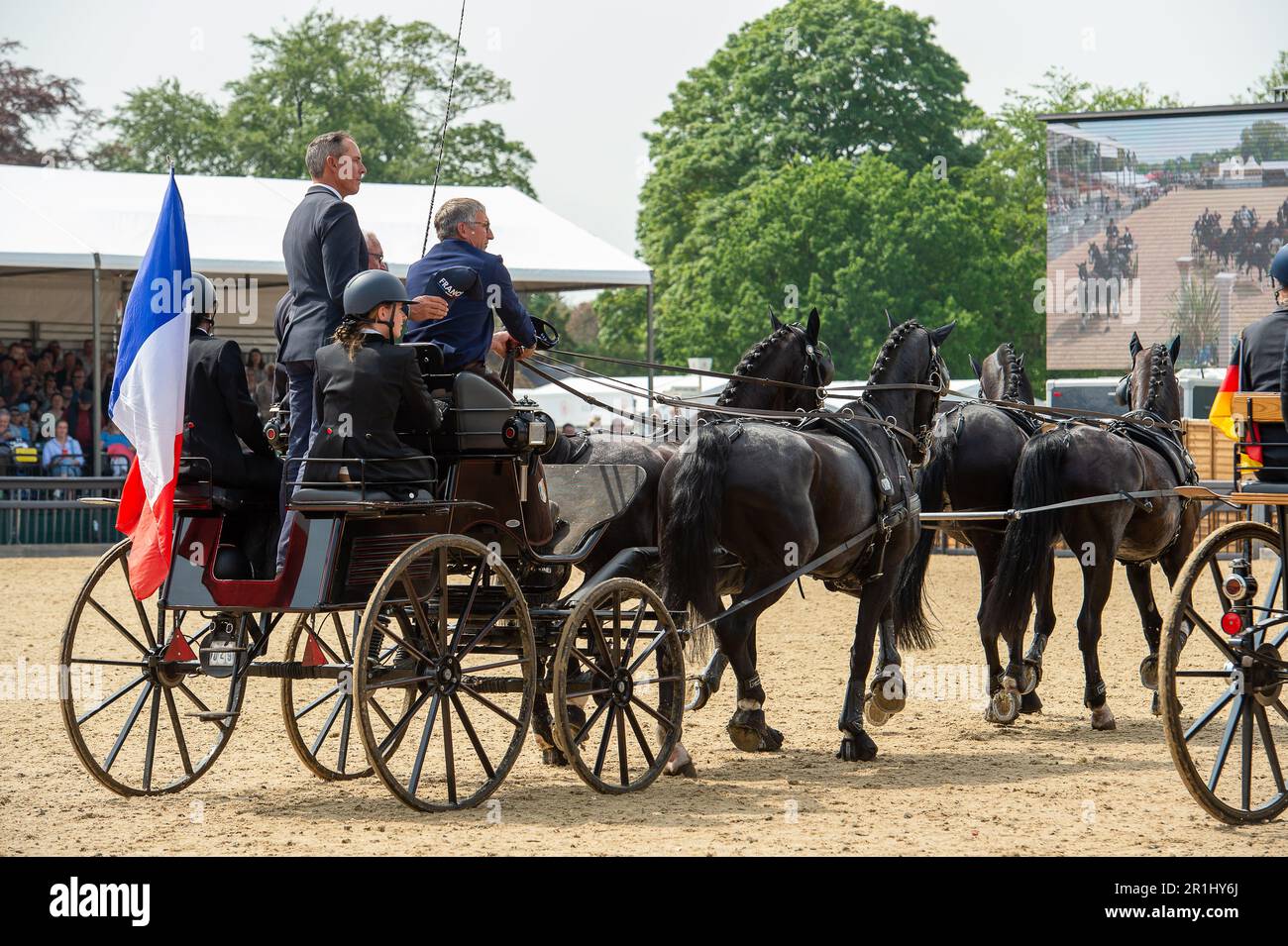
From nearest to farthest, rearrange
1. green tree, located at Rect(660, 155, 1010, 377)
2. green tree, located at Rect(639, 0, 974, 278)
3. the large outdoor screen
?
1. the large outdoor screen
2. green tree, located at Rect(660, 155, 1010, 377)
3. green tree, located at Rect(639, 0, 974, 278)

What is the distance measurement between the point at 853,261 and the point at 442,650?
35.3 meters

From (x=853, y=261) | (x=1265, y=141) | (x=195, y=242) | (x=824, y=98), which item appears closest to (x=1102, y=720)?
(x=195, y=242)

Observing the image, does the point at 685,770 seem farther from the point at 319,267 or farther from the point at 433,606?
the point at 319,267

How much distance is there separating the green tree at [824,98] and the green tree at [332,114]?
543 cm

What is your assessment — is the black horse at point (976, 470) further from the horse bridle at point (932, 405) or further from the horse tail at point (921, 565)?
the horse bridle at point (932, 405)

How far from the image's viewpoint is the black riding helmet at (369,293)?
235 inches

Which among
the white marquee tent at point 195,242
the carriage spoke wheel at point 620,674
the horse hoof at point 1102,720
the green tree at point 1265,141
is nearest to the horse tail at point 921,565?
the horse hoof at point 1102,720

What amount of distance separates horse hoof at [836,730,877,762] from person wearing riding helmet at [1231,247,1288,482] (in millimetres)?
2335

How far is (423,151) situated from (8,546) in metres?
28.5

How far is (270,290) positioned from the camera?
2428 centimetres

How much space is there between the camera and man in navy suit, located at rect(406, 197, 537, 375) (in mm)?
6754

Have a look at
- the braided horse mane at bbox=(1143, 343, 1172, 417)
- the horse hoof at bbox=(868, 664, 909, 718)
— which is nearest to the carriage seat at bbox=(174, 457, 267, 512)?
the horse hoof at bbox=(868, 664, 909, 718)

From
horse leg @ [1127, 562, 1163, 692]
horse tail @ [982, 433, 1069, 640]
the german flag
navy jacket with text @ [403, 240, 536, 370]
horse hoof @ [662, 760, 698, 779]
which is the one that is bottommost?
horse hoof @ [662, 760, 698, 779]

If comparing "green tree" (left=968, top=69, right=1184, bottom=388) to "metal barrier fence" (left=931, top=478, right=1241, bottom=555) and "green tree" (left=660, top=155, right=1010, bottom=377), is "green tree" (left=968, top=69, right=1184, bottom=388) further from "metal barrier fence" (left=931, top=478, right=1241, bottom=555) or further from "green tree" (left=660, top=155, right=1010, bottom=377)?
"metal barrier fence" (left=931, top=478, right=1241, bottom=555)
